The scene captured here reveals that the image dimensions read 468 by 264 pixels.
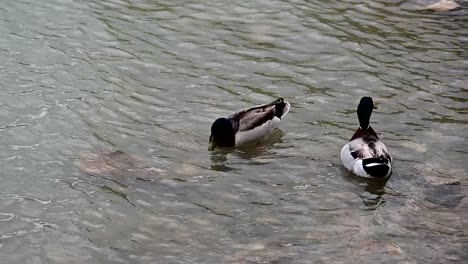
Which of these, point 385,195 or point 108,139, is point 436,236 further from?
point 108,139

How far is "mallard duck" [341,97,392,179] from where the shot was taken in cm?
1002

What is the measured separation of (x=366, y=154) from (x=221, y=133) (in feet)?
6.34

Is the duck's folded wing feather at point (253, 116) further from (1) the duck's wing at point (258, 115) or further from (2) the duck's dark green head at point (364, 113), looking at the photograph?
(2) the duck's dark green head at point (364, 113)

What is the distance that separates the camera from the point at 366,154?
10.2m

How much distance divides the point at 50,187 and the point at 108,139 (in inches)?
60.1

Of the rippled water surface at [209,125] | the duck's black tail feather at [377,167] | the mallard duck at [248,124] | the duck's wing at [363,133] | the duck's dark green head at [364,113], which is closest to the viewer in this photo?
the rippled water surface at [209,125]

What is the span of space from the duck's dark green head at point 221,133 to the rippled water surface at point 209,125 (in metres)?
0.14

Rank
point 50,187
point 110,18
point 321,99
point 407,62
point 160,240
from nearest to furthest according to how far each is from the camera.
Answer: point 160,240 < point 50,187 < point 321,99 < point 407,62 < point 110,18

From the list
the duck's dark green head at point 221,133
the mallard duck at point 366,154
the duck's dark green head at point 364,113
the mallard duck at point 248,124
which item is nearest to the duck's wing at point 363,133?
the mallard duck at point 366,154

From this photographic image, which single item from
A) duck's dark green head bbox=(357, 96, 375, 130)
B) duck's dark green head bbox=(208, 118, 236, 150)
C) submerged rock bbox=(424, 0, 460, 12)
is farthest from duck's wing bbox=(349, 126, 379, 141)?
submerged rock bbox=(424, 0, 460, 12)

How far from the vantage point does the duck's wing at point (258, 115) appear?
1127 centimetres

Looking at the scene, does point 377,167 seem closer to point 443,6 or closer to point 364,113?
point 364,113

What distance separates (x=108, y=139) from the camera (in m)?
10.9

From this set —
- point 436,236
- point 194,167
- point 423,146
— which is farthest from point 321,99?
point 436,236
